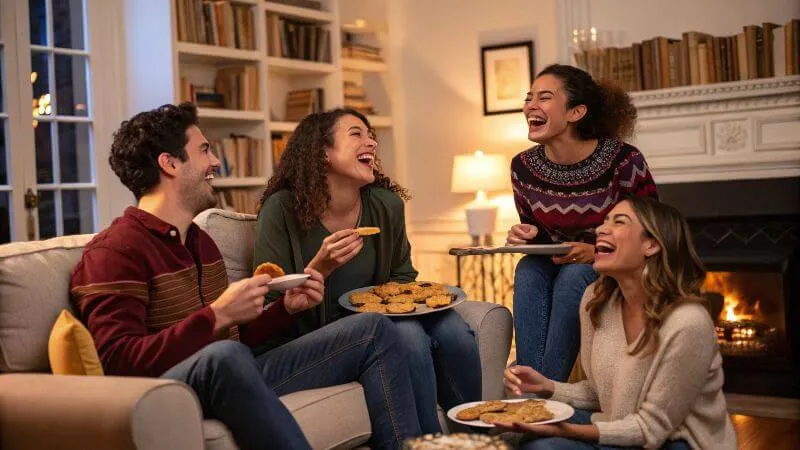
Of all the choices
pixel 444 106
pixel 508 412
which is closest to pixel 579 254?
pixel 508 412

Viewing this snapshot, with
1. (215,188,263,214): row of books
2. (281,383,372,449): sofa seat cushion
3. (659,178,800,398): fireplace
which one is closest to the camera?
(281,383,372,449): sofa seat cushion

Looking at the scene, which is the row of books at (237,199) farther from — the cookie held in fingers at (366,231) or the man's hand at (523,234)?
the cookie held in fingers at (366,231)

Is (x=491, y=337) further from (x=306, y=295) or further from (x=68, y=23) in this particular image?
(x=68, y=23)

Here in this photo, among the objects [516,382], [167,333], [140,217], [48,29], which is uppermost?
[48,29]

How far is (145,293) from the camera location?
8.07 feet

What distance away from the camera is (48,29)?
16.5 feet

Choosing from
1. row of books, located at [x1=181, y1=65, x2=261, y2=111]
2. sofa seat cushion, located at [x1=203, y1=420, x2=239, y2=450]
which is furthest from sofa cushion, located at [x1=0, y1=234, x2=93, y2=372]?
row of books, located at [x1=181, y1=65, x2=261, y2=111]

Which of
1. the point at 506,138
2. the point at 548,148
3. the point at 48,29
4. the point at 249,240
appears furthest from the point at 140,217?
the point at 506,138

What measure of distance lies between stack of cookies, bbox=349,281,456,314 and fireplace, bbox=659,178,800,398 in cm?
219

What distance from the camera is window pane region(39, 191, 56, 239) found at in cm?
493

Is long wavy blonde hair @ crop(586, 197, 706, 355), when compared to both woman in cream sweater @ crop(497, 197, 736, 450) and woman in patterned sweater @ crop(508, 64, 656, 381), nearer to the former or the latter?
woman in cream sweater @ crop(497, 197, 736, 450)

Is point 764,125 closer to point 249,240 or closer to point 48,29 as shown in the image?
point 249,240

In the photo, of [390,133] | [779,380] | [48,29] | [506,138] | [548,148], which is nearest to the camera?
[548,148]

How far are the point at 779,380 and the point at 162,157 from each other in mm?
3305
